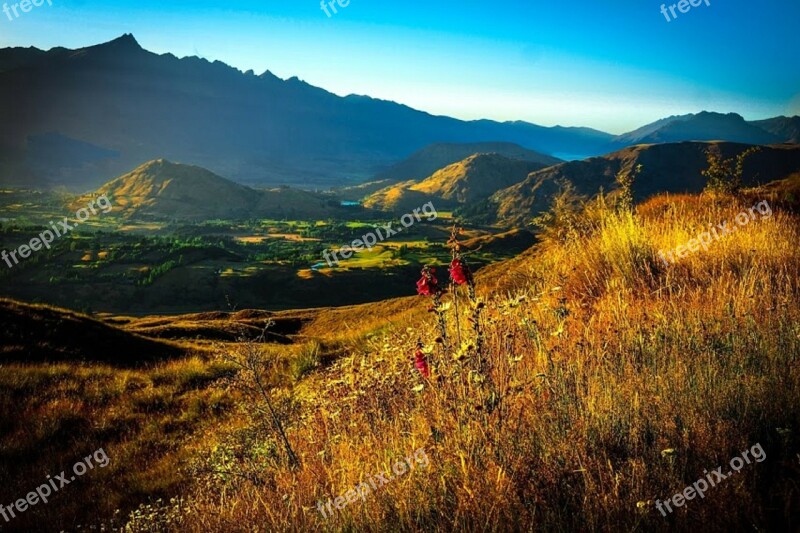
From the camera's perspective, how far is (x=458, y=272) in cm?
438

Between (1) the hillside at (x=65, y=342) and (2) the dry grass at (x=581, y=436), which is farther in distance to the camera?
(1) the hillside at (x=65, y=342)

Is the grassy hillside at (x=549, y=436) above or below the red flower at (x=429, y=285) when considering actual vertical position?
below

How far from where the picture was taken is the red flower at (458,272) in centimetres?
433

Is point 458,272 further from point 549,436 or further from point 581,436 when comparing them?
point 581,436

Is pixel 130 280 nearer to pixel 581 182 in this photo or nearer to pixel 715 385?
pixel 715 385

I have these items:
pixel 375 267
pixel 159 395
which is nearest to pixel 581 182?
pixel 375 267

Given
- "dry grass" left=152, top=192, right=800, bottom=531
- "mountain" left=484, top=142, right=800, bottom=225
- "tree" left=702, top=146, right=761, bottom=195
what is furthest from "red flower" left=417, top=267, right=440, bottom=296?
"mountain" left=484, top=142, right=800, bottom=225

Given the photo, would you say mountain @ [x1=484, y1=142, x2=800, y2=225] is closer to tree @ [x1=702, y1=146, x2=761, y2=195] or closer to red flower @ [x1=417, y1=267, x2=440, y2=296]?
tree @ [x1=702, y1=146, x2=761, y2=195]

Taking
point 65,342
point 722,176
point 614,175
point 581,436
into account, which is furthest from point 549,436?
point 614,175

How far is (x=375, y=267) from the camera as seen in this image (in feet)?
325

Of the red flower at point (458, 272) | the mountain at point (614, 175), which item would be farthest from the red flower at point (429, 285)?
the mountain at point (614, 175)

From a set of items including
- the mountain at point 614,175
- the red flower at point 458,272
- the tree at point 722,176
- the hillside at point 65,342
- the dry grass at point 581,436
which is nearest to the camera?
the dry grass at point 581,436

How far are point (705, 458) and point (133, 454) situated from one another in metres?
7.77

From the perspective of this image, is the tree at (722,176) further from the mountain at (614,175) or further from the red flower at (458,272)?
the mountain at (614,175)
